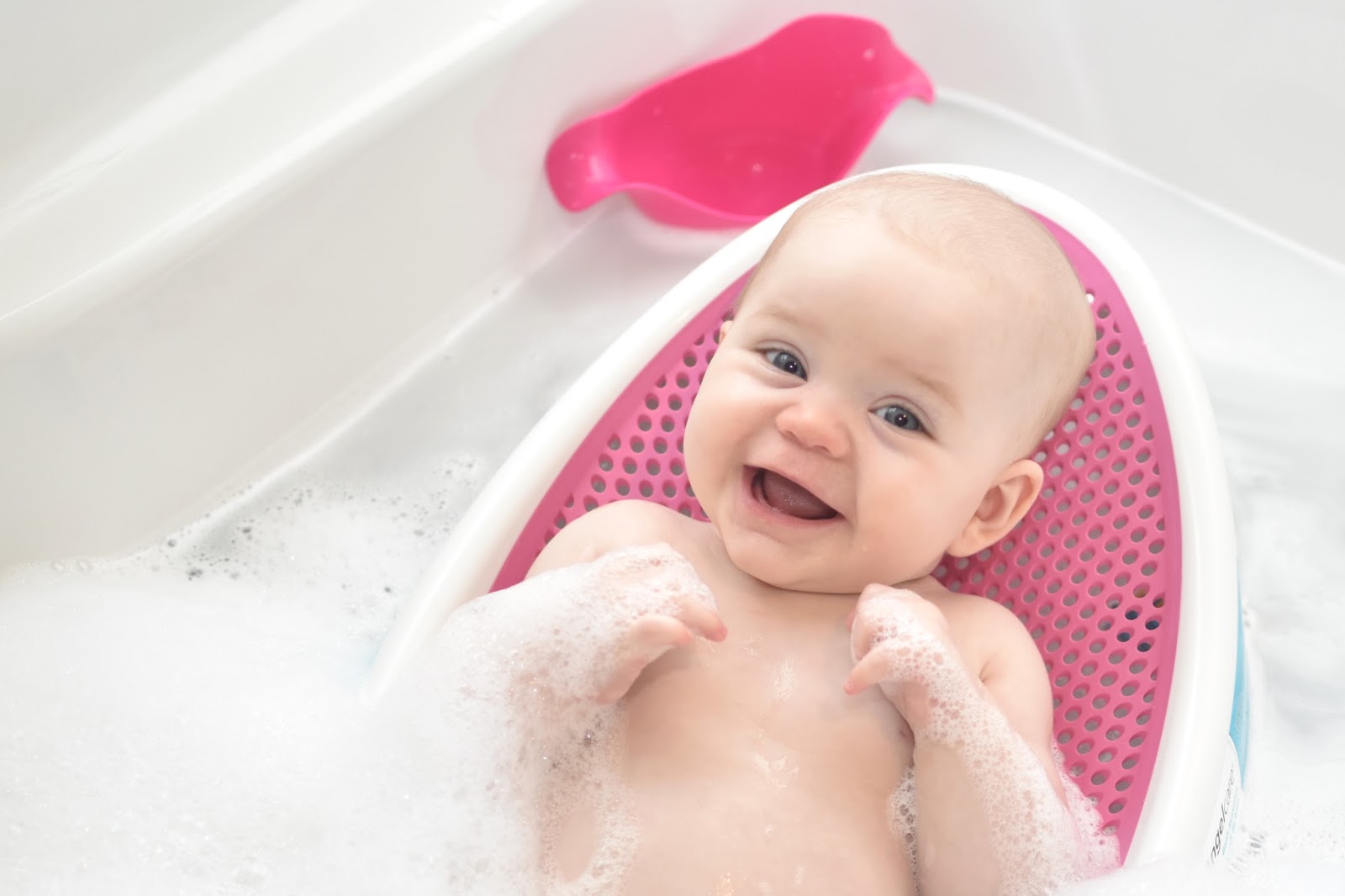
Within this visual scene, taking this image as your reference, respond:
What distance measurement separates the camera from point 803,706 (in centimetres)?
92

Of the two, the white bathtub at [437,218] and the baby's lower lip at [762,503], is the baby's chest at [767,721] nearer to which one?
the baby's lower lip at [762,503]

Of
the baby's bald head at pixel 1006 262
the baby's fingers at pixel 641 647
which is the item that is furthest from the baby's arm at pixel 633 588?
the baby's bald head at pixel 1006 262

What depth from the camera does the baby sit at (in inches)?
34.2

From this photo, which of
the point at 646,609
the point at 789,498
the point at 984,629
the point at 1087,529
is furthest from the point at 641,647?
the point at 1087,529

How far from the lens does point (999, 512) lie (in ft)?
3.20

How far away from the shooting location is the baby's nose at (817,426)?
0.85m

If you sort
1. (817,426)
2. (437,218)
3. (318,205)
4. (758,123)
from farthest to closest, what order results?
(758,123)
(437,218)
(318,205)
(817,426)

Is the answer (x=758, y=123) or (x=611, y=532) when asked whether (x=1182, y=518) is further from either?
(x=758, y=123)

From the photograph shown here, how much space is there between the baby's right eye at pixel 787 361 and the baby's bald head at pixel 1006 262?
0.08 metres

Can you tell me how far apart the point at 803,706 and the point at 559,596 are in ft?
0.63

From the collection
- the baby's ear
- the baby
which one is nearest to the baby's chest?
the baby

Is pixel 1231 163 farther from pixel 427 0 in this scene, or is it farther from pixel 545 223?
pixel 427 0

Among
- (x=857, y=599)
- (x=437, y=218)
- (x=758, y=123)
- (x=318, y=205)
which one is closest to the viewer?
(x=857, y=599)

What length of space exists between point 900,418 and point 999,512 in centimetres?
14
